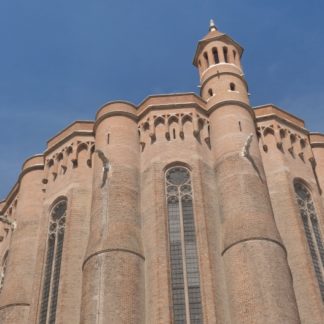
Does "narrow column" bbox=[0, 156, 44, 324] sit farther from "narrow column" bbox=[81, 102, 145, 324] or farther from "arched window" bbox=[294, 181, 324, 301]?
"arched window" bbox=[294, 181, 324, 301]

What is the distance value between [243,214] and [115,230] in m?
4.88

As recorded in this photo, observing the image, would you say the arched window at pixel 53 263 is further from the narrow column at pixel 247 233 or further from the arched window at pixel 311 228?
the arched window at pixel 311 228

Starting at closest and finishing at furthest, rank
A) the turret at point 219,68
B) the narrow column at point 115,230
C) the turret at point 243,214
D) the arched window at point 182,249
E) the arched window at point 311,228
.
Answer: the turret at point 243,214
the narrow column at point 115,230
the arched window at point 182,249
the arched window at point 311,228
the turret at point 219,68

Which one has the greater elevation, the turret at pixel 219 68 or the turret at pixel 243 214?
the turret at pixel 219 68

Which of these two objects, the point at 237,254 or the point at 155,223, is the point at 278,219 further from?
the point at 155,223

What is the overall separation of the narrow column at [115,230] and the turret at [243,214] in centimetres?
339

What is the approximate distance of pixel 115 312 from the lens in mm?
18328

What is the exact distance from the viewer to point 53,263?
2270cm

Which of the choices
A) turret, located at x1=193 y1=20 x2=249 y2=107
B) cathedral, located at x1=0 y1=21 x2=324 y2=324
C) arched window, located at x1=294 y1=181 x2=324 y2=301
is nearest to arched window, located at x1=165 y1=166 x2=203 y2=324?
cathedral, located at x1=0 y1=21 x2=324 y2=324

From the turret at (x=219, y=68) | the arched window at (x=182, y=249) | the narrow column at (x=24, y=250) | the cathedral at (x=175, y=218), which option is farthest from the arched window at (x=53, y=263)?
the turret at (x=219, y=68)

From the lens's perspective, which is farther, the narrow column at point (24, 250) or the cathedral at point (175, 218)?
the narrow column at point (24, 250)

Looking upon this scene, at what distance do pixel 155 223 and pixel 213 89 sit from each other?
28.2 ft

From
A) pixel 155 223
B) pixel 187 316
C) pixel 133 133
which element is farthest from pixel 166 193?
pixel 187 316

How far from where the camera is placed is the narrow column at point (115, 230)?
1872 cm
